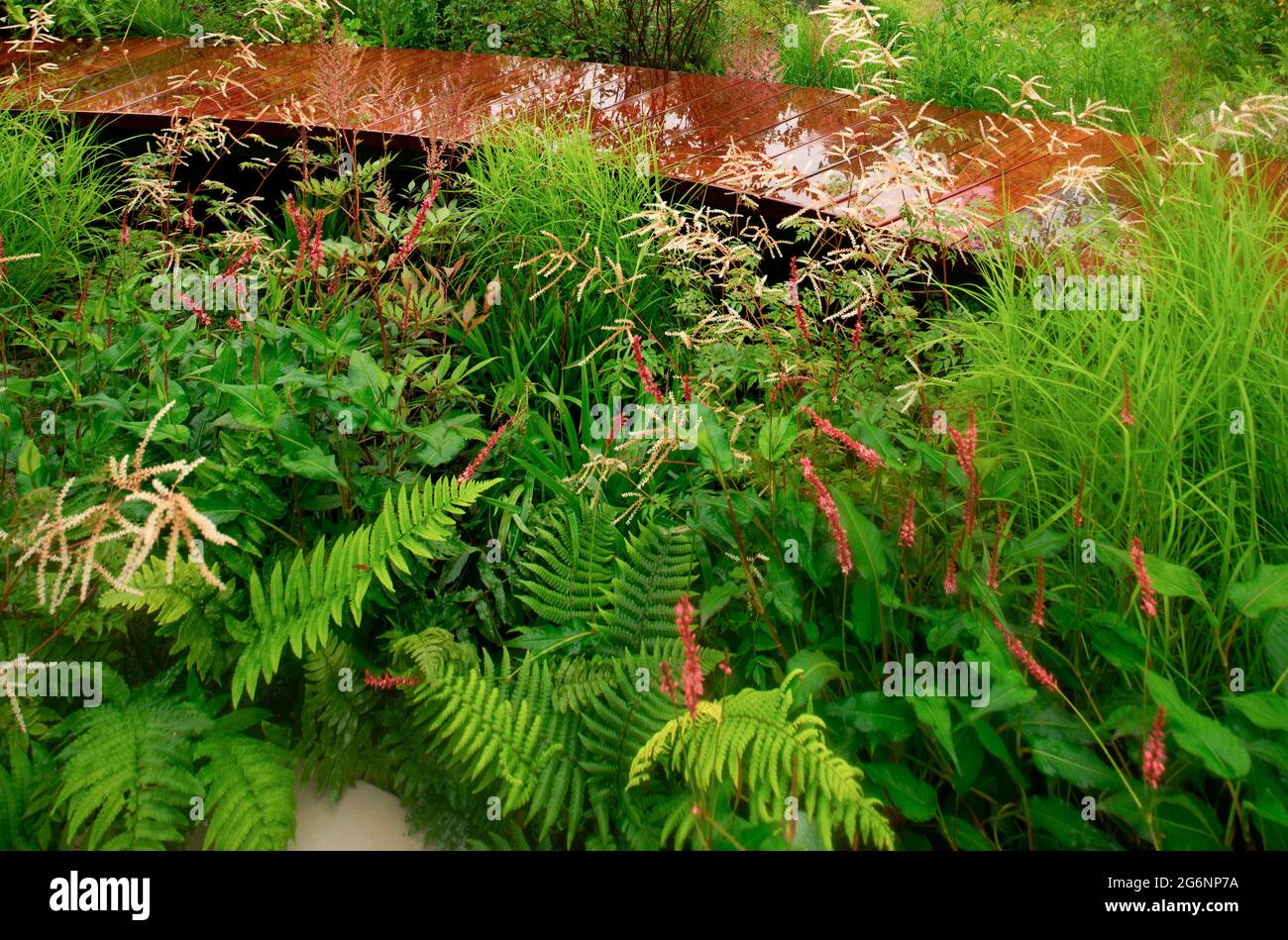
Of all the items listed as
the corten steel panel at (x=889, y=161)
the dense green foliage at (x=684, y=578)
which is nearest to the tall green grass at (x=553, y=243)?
the dense green foliage at (x=684, y=578)

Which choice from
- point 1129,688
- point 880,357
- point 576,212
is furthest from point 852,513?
point 576,212

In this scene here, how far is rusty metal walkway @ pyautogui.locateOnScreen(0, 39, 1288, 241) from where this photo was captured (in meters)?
3.49

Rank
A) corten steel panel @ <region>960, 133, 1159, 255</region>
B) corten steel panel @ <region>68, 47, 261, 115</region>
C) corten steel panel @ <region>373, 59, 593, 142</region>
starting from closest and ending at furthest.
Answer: corten steel panel @ <region>960, 133, 1159, 255</region> → corten steel panel @ <region>373, 59, 593, 142</region> → corten steel panel @ <region>68, 47, 261, 115</region>

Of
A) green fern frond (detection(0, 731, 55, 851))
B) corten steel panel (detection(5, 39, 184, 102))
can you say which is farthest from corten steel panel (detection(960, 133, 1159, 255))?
corten steel panel (detection(5, 39, 184, 102))

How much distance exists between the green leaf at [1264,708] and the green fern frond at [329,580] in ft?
4.34

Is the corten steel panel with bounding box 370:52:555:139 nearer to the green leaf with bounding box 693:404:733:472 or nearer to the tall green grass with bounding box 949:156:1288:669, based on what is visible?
the green leaf with bounding box 693:404:733:472

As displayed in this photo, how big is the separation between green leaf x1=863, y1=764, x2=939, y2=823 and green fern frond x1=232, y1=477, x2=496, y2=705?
0.87 meters

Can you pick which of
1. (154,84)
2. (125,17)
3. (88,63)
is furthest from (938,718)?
(125,17)

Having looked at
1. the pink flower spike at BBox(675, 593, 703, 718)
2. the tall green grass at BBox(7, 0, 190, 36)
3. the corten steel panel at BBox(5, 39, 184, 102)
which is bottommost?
the pink flower spike at BBox(675, 593, 703, 718)

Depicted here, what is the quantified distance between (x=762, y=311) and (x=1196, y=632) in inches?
67.8

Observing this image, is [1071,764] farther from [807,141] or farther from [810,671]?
[807,141]
